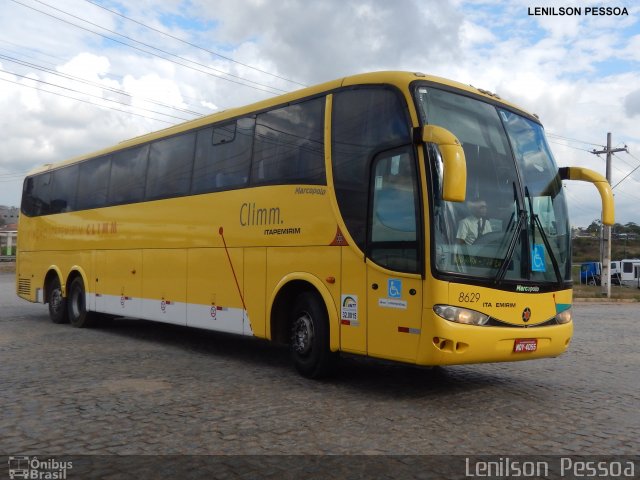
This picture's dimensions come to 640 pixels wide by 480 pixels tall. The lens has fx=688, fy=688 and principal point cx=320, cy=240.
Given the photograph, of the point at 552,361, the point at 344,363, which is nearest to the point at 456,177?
the point at 344,363

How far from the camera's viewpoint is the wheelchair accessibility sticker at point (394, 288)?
728cm

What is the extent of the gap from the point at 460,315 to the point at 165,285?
6.36 metres

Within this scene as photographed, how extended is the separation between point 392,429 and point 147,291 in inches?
293

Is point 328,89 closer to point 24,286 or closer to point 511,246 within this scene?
point 511,246

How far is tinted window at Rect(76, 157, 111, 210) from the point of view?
14293mm

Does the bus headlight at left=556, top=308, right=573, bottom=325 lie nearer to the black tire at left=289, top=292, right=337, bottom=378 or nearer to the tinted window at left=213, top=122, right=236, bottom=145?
the black tire at left=289, top=292, right=337, bottom=378

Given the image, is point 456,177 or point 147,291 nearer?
point 456,177

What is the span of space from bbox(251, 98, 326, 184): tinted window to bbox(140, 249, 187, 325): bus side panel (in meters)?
2.62

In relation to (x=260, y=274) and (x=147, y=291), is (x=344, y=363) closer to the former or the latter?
(x=260, y=274)

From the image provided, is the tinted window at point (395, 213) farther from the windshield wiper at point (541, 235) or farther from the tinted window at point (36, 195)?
the tinted window at point (36, 195)

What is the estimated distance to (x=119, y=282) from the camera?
13.4 meters

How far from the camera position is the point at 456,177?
248 inches

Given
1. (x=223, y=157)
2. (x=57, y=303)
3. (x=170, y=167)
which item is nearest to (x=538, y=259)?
(x=223, y=157)

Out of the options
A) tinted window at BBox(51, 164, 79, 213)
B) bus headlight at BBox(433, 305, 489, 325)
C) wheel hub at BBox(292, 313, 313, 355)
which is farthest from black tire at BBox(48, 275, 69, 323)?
bus headlight at BBox(433, 305, 489, 325)
